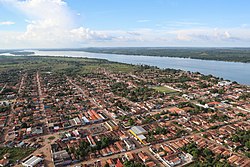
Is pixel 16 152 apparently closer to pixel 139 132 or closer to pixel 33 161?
pixel 33 161

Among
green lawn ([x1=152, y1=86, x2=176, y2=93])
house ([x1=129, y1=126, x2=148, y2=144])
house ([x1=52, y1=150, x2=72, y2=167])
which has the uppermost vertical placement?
green lawn ([x1=152, y1=86, x2=176, y2=93])

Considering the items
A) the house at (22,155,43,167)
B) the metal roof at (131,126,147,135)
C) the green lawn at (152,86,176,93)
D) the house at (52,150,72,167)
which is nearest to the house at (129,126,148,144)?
the metal roof at (131,126,147,135)

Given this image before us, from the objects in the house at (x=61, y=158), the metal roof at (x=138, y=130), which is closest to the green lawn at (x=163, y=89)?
the metal roof at (x=138, y=130)

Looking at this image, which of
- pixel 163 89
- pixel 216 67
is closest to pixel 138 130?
pixel 163 89

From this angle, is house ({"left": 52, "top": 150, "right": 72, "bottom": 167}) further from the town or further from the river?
the river

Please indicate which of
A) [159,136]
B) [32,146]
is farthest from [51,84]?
[159,136]

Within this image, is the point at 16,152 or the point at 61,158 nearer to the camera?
the point at 61,158

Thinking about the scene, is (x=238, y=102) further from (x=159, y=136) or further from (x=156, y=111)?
(x=159, y=136)
